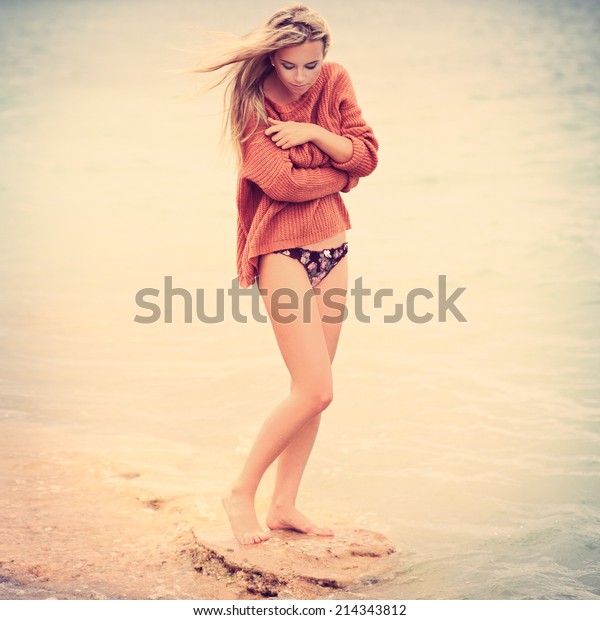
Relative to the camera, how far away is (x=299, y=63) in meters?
3.02

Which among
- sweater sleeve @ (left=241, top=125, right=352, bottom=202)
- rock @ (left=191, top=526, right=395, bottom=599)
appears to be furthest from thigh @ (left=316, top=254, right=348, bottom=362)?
rock @ (left=191, top=526, right=395, bottom=599)

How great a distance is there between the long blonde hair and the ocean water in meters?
0.11

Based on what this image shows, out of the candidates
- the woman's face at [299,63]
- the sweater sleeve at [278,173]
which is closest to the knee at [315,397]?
the sweater sleeve at [278,173]

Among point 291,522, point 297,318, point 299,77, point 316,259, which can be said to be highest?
point 299,77

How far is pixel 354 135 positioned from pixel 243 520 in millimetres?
1301

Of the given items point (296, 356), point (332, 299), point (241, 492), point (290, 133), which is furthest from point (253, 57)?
point (241, 492)

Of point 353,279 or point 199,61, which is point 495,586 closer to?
point 199,61

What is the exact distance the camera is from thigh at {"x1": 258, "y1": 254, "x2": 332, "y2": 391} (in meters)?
3.20

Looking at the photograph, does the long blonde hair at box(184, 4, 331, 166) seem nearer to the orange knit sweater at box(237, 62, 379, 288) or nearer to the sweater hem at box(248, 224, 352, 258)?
the orange knit sweater at box(237, 62, 379, 288)

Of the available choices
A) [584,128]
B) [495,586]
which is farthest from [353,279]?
[584,128]

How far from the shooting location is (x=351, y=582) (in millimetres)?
3303

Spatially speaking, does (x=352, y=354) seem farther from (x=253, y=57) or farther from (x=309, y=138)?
(x=253, y=57)

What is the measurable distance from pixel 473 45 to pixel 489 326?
11417 millimetres

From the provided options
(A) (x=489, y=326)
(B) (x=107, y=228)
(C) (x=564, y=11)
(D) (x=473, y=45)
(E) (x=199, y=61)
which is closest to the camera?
(E) (x=199, y=61)
